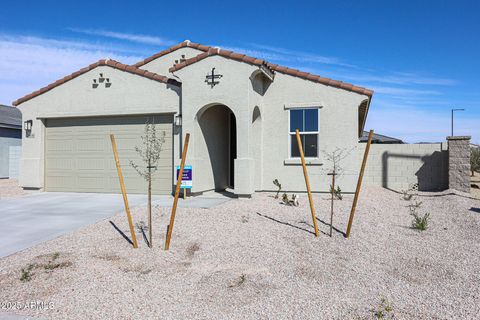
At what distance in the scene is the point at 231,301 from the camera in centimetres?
417

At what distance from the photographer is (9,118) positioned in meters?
23.0

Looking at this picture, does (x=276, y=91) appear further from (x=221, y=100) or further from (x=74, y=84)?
(x=74, y=84)

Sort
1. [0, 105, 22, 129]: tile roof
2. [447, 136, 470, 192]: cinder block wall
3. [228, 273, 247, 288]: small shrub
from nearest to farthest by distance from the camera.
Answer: [228, 273, 247, 288]: small shrub → [447, 136, 470, 192]: cinder block wall → [0, 105, 22, 129]: tile roof

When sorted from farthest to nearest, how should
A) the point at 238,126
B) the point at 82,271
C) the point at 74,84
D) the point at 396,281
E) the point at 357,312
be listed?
the point at 74,84
the point at 238,126
the point at 82,271
the point at 396,281
the point at 357,312

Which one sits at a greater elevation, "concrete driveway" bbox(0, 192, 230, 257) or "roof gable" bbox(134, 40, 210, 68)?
"roof gable" bbox(134, 40, 210, 68)

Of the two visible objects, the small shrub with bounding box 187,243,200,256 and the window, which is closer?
the small shrub with bounding box 187,243,200,256

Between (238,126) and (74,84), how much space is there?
6103 mm

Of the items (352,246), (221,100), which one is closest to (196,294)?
(352,246)

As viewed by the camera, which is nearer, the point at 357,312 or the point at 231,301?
the point at 357,312

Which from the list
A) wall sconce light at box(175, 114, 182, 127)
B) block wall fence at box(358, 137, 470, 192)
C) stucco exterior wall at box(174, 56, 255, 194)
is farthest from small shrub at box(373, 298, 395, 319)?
block wall fence at box(358, 137, 470, 192)

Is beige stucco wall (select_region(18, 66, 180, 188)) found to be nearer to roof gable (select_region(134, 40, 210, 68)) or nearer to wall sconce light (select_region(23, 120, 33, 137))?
wall sconce light (select_region(23, 120, 33, 137))

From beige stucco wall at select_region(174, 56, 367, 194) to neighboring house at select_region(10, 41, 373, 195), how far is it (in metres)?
0.03

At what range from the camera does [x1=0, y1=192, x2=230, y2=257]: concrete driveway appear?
6.69 m

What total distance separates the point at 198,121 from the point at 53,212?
182 inches
